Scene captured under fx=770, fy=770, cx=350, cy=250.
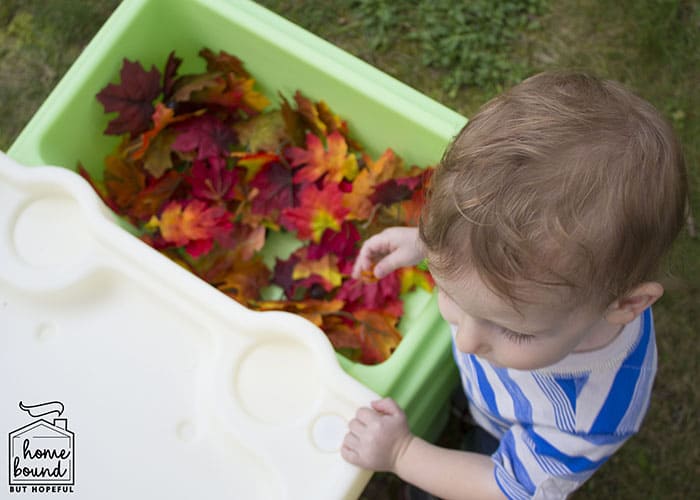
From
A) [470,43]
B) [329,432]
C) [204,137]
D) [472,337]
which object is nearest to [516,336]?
[472,337]

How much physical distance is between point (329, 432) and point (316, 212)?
0.34 metres

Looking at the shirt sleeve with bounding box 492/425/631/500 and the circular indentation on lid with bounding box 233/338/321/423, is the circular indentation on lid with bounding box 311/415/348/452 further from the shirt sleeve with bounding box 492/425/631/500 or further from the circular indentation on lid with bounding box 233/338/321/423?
the shirt sleeve with bounding box 492/425/631/500

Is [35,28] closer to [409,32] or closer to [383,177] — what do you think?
[409,32]

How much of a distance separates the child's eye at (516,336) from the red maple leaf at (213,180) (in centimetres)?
53

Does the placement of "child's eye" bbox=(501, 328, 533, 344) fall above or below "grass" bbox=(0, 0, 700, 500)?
below

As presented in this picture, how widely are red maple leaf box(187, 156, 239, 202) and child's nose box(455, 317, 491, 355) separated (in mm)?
497

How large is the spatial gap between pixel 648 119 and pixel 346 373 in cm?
40

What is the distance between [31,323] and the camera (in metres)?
0.85

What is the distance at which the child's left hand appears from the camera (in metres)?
0.75

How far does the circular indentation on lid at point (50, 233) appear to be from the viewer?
86cm

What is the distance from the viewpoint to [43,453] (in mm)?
798

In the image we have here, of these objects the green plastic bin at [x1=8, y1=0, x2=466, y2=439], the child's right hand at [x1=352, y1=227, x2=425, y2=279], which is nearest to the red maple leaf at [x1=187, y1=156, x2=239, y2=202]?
the green plastic bin at [x1=8, y1=0, x2=466, y2=439]

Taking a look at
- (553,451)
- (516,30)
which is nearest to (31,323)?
(553,451)

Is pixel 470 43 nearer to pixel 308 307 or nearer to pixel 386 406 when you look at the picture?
pixel 308 307
